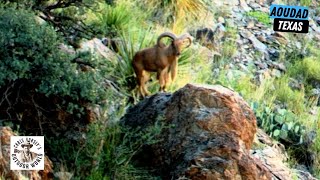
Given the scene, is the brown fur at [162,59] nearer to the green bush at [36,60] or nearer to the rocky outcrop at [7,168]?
the green bush at [36,60]

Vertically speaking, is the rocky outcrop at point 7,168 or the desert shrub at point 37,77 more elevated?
the desert shrub at point 37,77

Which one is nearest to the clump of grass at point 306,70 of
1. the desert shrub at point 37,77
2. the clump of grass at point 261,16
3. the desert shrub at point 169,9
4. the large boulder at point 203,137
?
the clump of grass at point 261,16

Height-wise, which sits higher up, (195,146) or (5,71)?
(5,71)

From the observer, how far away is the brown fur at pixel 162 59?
8.00 m

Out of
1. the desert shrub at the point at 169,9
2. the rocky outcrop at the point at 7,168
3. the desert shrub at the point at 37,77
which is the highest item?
the desert shrub at the point at 169,9

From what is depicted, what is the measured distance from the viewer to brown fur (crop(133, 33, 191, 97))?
26.2 ft

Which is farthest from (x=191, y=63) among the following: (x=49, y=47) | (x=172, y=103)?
(x=49, y=47)

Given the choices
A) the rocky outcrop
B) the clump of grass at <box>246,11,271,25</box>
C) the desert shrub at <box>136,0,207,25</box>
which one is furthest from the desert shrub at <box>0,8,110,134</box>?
the clump of grass at <box>246,11,271,25</box>

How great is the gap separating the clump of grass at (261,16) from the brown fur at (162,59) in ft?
18.4

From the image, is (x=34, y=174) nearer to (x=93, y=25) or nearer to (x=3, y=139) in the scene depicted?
(x=3, y=139)

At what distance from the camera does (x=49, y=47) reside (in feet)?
20.9

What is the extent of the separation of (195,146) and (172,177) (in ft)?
1.04

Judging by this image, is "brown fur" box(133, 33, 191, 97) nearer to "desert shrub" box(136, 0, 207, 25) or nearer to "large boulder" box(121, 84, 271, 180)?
"large boulder" box(121, 84, 271, 180)

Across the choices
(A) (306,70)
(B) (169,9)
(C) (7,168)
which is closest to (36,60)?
(C) (7,168)
